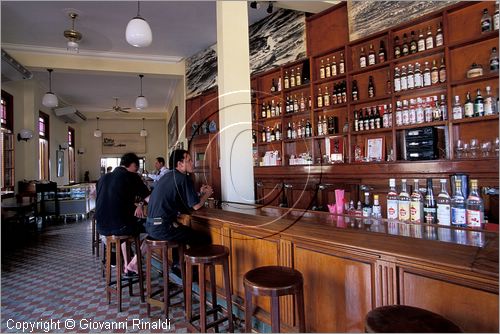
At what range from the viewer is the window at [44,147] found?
8.28m

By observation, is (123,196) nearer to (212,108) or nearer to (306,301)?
(306,301)

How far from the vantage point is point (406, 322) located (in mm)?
1094

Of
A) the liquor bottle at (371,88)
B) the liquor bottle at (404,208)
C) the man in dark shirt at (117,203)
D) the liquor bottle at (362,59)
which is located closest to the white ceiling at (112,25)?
the liquor bottle at (362,59)

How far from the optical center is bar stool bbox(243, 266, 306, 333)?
1498mm

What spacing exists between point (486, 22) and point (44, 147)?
997cm

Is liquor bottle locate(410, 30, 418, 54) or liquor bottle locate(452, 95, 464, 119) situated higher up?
liquor bottle locate(410, 30, 418, 54)

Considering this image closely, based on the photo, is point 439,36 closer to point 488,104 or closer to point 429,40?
point 429,40

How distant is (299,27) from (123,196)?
3532 mm

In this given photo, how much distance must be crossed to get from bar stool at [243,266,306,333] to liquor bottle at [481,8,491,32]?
3.07 m

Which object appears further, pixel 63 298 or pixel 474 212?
pixel 63 298

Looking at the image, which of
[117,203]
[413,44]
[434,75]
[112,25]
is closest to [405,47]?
[413,44]

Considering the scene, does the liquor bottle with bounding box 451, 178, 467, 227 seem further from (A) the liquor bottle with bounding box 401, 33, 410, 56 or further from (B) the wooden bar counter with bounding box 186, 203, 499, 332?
(A) the liquor bottle with bounding box 401, 33, 410, 56

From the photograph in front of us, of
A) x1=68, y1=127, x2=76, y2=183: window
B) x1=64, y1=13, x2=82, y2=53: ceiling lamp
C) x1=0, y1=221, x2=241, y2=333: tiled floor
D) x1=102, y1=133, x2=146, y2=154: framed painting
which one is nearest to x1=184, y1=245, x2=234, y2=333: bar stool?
x1=0, y1=221, x2=241, y2=333: tiled floor

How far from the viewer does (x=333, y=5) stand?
13.8ft
